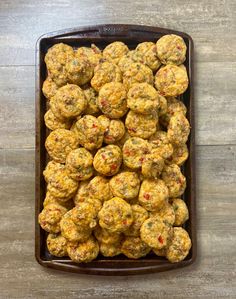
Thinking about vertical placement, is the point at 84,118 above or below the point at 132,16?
below

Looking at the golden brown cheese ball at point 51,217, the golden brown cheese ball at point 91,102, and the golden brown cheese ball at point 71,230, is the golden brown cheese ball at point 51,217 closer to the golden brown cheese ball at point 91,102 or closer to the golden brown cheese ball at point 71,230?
the golden brown cheese ball at point 71,230

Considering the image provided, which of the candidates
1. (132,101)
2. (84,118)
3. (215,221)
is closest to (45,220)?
(84,118)

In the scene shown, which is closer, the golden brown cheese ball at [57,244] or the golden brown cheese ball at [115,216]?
the golden brown cheese ball at [115,216]

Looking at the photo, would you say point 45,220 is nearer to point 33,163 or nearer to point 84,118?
point 33,163

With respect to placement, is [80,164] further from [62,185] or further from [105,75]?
[105,75]

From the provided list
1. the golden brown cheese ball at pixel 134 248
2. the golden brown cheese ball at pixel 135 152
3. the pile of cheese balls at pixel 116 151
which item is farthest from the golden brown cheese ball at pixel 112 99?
the golden brown cheese ball at pixel 134 248

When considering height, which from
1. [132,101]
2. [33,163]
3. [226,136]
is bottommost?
[33,163]
